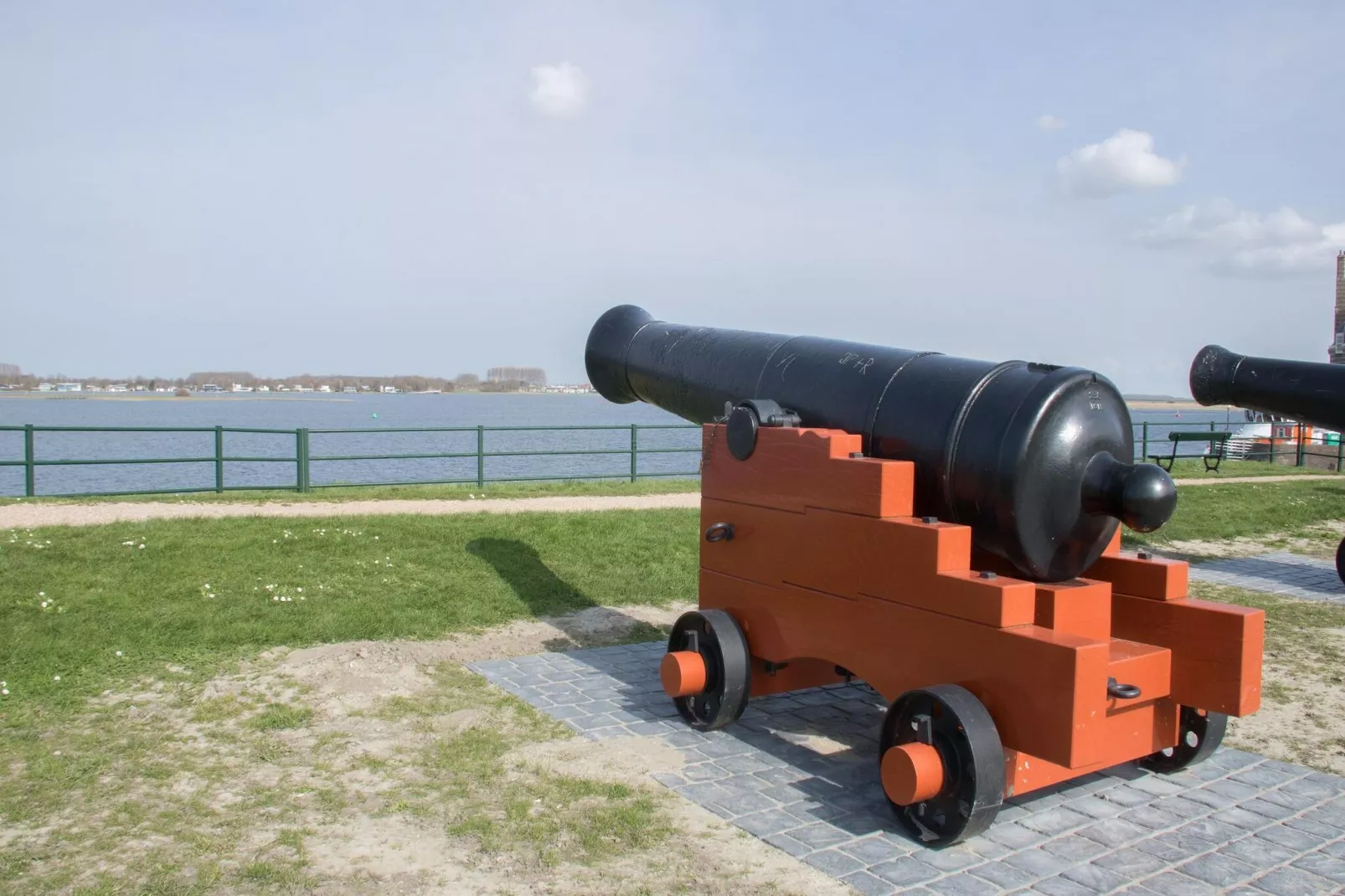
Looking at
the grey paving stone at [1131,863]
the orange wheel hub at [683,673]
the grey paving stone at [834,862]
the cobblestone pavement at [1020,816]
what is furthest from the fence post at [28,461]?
the grey paving stone at [1131,863]

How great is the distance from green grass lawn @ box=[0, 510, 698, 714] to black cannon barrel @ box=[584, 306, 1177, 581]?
11.9ft

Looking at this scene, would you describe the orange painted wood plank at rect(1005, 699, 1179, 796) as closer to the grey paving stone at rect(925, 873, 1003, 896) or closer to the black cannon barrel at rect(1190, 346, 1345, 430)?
the grey paving stone at rect(925, 873, 1003, 896)

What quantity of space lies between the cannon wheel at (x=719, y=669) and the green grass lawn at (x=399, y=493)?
8.14m

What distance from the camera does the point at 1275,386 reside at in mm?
9180

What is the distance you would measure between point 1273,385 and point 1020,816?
20.8 ft

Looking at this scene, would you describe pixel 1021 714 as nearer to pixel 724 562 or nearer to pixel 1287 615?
pixel 724 562

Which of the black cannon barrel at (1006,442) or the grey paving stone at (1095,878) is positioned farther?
the black cannon barrel at (1006,442)

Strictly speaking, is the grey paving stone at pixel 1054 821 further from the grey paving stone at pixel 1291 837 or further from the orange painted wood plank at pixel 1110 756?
the grey paving stone at pixel 1291 837

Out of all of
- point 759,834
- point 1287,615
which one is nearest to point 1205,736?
point 759,834

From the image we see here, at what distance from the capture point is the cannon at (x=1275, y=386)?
8961 millimetres

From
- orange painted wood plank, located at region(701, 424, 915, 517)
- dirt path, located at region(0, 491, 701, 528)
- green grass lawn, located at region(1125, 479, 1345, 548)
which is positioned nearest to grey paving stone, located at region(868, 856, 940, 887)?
orange painted wood plank, located at region(701, 424, 915, 517)

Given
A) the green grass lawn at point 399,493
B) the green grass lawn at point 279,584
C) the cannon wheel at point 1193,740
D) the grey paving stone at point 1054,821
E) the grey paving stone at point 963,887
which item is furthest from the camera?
the green grass lawn at point 399,493

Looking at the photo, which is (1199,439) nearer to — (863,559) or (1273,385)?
(1273,385)

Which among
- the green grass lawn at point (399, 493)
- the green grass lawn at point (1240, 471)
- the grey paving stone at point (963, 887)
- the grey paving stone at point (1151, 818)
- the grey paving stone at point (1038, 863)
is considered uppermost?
the green grass lawn at point (399, 493)
